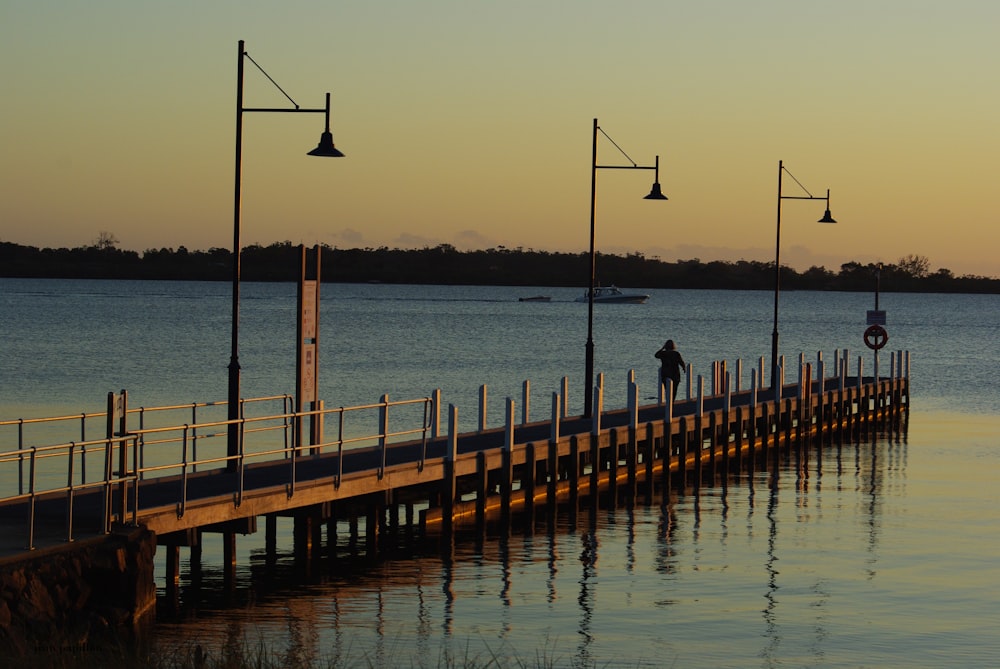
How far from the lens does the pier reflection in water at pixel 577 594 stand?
57.6 ft

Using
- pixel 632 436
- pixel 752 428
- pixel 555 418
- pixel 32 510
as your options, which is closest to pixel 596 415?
pixel 555 418

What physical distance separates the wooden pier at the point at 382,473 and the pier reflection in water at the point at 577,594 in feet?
2.28

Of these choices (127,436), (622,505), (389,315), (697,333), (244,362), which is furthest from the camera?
(389,315)

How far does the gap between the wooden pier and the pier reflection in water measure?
2.28ft

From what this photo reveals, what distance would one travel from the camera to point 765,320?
7328 inches

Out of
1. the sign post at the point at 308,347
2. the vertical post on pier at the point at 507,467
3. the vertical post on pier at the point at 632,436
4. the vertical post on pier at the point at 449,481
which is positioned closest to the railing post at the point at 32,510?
the sign post at the point at 308,347

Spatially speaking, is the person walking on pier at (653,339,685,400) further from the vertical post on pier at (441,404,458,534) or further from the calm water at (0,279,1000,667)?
the vertical post on pier at (441,404,458,534)

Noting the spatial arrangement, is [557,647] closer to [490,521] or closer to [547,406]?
[490,521]

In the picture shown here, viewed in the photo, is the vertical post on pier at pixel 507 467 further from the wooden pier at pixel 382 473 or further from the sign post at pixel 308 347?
the sign post at pixel 308 347

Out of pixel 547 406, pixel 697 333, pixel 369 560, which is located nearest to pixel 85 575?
pixel 369 560

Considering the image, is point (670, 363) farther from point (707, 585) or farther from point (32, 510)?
point (32, 510)

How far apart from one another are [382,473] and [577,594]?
3574mm

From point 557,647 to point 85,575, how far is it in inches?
197

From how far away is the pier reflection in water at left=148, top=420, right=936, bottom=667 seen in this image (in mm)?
17547
